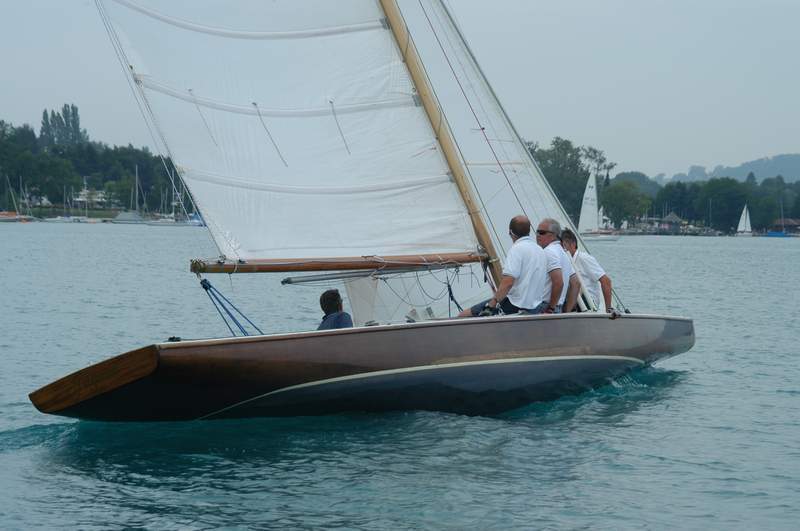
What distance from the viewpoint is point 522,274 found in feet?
39.2

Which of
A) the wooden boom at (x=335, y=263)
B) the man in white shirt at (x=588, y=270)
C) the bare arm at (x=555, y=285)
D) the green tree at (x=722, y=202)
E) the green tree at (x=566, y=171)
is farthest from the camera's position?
the green tree at (x=722, y=202)

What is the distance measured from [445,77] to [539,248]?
2833 millimetres

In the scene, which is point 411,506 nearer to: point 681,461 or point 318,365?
point 318,365

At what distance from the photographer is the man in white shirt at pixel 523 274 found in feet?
38.8

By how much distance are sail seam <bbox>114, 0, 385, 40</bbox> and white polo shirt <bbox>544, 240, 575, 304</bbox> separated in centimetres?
301

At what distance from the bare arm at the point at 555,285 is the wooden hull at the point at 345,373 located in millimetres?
308

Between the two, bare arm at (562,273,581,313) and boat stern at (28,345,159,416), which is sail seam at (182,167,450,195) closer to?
bare arm at (562,273,581,313)

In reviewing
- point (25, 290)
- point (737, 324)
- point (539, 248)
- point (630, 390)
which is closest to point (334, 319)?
point (539, 248)

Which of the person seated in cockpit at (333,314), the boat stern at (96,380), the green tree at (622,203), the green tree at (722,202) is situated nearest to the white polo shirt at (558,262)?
the person seated in cockpit at (333,314)

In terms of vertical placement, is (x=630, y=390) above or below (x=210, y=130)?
below

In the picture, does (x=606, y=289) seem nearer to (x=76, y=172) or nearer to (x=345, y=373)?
(x=345, y=373)

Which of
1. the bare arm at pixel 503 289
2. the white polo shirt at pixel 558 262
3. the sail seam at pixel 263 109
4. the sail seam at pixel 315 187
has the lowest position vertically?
the bare arm at pixel 503 289

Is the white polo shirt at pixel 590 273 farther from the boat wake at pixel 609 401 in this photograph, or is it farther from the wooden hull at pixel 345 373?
the wooden hull at pixel 345 373

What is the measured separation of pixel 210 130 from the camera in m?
11.9
